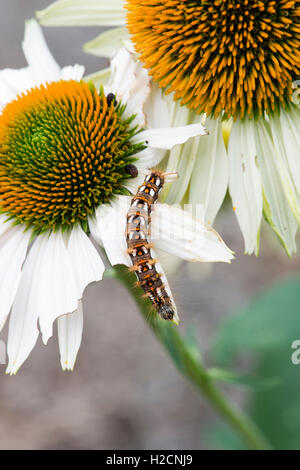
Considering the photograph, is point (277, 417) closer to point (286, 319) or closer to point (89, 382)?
point (286, 319)

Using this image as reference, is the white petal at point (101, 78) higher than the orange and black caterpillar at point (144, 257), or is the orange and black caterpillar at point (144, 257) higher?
the white petal at point (101, 78)

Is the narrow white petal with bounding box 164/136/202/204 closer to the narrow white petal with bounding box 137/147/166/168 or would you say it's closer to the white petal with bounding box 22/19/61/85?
the narrow white petal with bounding box 137/147/166/168

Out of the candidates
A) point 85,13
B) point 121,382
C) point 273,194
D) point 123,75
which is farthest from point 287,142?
point 121,382

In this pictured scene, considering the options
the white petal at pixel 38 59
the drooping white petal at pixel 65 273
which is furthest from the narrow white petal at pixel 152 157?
the white petal at pixel 38 59

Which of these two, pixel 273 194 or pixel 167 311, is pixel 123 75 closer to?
pixel 273 194

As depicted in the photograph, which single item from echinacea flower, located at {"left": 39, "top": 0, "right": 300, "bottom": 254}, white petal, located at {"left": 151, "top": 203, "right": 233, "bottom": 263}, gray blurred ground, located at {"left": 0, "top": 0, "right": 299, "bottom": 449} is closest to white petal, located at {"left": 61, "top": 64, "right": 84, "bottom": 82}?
echinacea flower, located at {"left": 39, "top": 0, "right": 300, "bottom": 254}

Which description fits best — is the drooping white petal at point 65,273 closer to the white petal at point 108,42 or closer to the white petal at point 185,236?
the white petal at point 185,236
